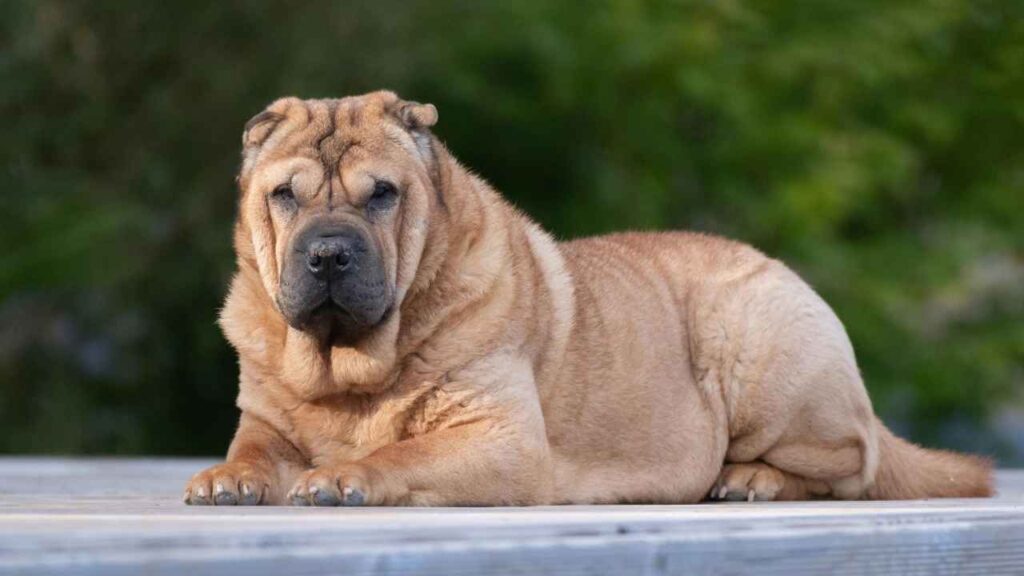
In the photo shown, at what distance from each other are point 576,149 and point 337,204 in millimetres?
8293

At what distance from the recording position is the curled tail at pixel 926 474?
197 inches

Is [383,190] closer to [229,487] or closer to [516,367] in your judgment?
[516,367]

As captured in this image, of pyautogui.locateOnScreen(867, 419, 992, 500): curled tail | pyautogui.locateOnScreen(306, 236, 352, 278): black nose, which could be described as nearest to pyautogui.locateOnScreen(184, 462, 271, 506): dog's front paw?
pyautogui.locateOnScreen(306, 236, 352, 278): black nose

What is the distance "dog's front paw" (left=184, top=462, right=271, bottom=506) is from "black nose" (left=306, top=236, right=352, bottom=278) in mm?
557

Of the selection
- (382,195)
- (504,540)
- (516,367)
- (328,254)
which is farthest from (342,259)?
(504,540)

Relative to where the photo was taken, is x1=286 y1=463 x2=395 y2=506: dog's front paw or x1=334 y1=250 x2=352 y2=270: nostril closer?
x1=286 y1=463 x2=395 y2=506: dog's front paw

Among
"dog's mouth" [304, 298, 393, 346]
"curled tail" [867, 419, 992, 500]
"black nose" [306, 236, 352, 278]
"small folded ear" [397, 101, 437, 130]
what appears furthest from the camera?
"curled tail" [867, 419, 992, 500]

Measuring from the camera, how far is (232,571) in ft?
7.79

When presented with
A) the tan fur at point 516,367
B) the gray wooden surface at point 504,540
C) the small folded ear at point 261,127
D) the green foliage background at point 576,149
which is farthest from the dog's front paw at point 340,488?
the green foliage background at point 576,149

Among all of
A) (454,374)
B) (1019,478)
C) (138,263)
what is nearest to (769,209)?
(138,263)

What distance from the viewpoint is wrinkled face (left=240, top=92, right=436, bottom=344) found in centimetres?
414

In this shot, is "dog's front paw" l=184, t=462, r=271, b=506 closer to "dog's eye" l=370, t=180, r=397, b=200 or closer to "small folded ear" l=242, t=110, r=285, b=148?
"dog's eye" l=370, t=180, r=397, b=200

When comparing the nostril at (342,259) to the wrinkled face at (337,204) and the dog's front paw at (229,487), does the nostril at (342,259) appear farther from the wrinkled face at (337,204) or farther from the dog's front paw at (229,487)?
the dog's front paw at (229,487)

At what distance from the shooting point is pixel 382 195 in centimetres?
435
